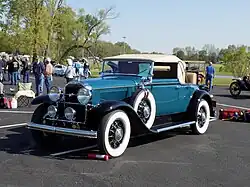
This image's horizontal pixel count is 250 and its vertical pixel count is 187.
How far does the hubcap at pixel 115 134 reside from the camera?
6496 mm

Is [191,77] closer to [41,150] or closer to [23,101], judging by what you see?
[41,150]

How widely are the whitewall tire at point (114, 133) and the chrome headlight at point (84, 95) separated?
47cm

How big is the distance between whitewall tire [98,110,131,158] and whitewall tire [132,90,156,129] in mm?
480

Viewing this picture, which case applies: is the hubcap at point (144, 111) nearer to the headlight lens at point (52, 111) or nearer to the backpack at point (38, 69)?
the headlight lens at point (52, 111)

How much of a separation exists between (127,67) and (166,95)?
949mm

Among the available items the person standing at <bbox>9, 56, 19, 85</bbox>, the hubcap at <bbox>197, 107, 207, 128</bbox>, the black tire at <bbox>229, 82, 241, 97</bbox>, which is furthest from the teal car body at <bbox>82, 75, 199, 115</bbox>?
the person standing at <bbox>9, 56, 19, 85</bbox>

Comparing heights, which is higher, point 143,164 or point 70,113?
point 70,113

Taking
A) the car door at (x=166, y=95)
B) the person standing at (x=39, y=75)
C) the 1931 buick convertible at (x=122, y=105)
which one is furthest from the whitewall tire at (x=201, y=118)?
the person standing at (x=39, y=75)

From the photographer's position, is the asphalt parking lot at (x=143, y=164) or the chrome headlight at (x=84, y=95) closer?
the asphalt parking lot at (x=143, y=164)

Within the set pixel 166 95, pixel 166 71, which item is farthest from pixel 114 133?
pixel 166 71

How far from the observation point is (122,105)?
6551 mm

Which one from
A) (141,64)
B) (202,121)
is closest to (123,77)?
(141,64)

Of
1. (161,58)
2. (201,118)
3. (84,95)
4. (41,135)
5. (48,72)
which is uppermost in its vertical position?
(161,58)

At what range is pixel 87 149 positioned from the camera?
7027 millimetres
